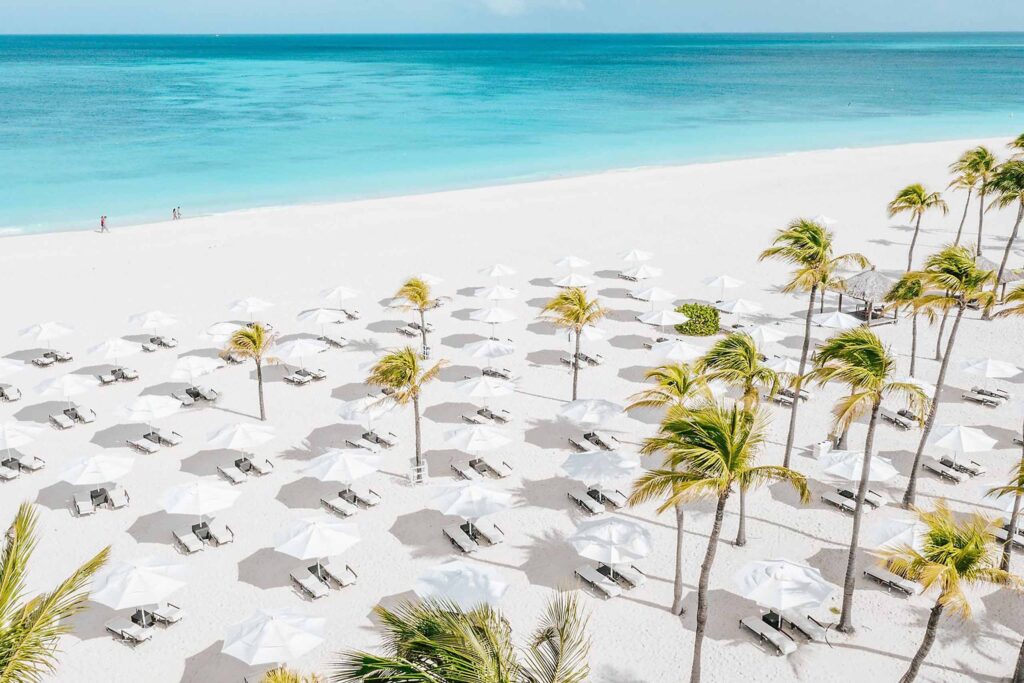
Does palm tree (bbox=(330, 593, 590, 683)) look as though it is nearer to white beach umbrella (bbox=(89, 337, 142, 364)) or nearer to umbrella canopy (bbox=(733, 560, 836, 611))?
umbrella canopy (bbox=(733, 560, 836, 611))

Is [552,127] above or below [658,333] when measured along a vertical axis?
above

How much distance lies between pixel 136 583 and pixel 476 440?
809cm

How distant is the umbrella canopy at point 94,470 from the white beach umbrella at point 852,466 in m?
16.3

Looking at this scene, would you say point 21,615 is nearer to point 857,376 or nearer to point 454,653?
point 454,653

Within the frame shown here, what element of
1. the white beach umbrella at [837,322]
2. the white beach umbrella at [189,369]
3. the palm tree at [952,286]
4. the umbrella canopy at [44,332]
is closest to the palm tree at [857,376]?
the palm tree at [952,286]

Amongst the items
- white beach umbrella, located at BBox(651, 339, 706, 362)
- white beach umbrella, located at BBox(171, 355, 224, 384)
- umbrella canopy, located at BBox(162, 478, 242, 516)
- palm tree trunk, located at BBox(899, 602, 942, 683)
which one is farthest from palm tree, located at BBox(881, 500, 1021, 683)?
white beach umbrella, located at BBox(171, 355, 224, 384)

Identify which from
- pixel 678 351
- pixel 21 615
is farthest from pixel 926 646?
pixel 678 351

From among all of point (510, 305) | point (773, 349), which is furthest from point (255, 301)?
point (773, 349)

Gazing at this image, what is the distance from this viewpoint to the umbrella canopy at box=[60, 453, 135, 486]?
18.4m

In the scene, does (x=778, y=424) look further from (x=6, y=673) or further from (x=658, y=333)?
(x=6, y=673)

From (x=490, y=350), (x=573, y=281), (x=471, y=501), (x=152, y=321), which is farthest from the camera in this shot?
(x=573, y=281)

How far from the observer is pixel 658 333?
29.3 meters

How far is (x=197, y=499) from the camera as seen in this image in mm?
17250

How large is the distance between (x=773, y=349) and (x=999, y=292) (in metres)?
12.1
